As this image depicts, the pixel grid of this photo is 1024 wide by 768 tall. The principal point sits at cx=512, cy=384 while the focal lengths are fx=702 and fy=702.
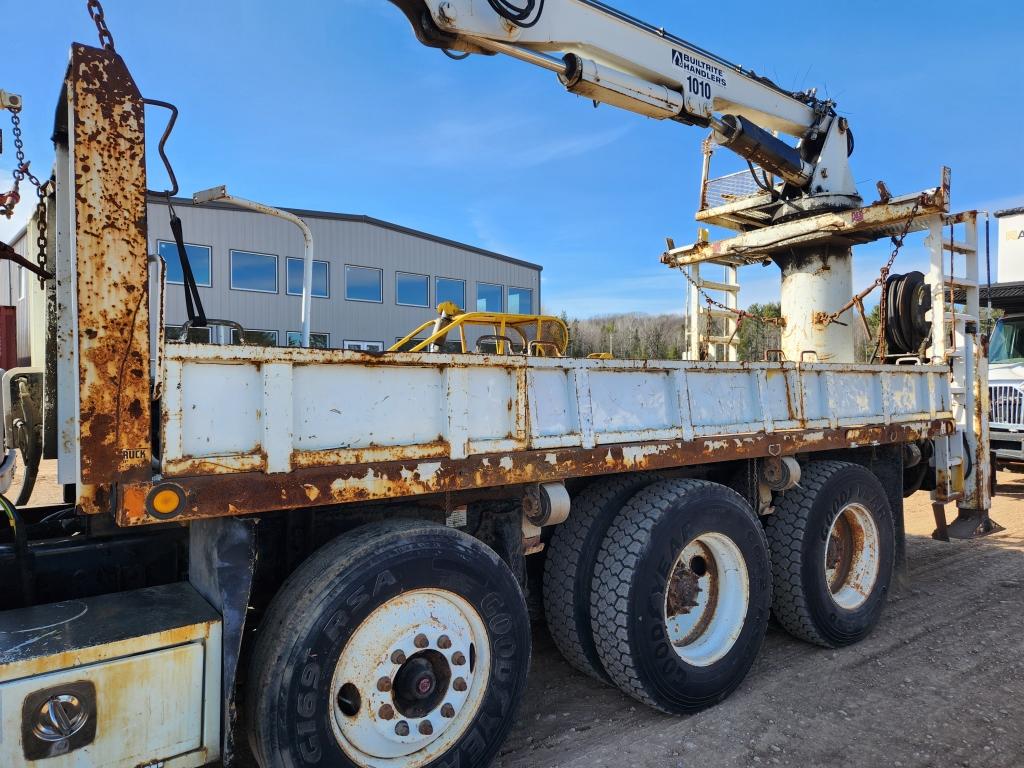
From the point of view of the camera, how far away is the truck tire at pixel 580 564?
11.9 ft

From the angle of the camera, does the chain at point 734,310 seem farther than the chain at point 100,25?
Yes

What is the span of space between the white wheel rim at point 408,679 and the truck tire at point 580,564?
2.71 ft

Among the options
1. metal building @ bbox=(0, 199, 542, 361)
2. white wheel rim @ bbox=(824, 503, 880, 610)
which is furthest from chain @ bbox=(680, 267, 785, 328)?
metal building @ bbox=(0, 199, 542, 361)

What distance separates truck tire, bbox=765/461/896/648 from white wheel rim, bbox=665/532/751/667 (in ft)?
2.19

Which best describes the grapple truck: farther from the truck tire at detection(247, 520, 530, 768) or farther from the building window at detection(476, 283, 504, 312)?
the building window at detection(476, 283, 504, 312)

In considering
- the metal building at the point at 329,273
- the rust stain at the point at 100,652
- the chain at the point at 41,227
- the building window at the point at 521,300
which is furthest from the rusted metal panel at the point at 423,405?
the building window at the point at 521,300

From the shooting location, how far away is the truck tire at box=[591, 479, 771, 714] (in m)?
3.44

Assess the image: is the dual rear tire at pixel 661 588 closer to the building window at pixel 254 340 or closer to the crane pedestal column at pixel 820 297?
the building window at pixel 254 340

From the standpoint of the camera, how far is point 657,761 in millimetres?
3213

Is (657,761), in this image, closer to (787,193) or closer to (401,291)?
(787,193)

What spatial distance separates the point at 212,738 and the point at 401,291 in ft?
62.7

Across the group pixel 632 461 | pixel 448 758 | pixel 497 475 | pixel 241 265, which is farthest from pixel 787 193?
pixel 241 265

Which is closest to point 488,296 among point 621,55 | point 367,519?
point 621,55

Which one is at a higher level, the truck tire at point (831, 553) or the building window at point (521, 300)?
the building window at point (521, 300)
